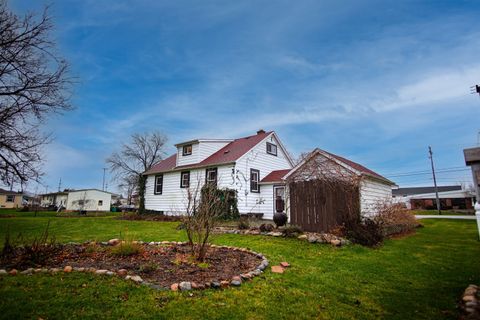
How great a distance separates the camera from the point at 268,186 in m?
18.3

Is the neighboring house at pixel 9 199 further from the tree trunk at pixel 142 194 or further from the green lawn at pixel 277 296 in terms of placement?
the green lawn at pixel 277 296

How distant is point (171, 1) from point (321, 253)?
425 inches

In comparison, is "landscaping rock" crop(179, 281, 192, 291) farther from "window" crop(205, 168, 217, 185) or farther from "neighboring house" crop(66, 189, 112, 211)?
"neighboring house" crop(66, 189, 112, 211)

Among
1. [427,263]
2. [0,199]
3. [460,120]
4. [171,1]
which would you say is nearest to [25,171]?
[171,1]

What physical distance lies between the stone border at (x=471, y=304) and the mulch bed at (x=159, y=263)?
312 centimetres

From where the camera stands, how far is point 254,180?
1845 cm

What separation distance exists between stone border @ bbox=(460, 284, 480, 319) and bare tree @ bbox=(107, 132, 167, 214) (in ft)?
113

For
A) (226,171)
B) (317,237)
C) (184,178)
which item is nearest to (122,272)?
(317,237)

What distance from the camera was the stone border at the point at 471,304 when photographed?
9.92ft

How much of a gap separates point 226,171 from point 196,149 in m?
3.83

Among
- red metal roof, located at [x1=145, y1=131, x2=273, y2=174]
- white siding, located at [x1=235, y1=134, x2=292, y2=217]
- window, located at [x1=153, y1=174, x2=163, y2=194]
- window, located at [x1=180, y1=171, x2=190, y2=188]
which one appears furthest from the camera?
window, located at [x1=153, y1=174, x2=163, y2=194]

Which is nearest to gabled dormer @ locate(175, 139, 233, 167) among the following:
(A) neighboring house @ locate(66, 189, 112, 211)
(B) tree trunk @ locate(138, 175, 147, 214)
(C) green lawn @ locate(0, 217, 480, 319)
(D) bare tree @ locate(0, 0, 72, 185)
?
(B) tree trunk @ locate(138, 175, 147, 214)

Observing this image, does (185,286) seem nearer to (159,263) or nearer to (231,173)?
(159,263)

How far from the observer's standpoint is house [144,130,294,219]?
57.6 ft
